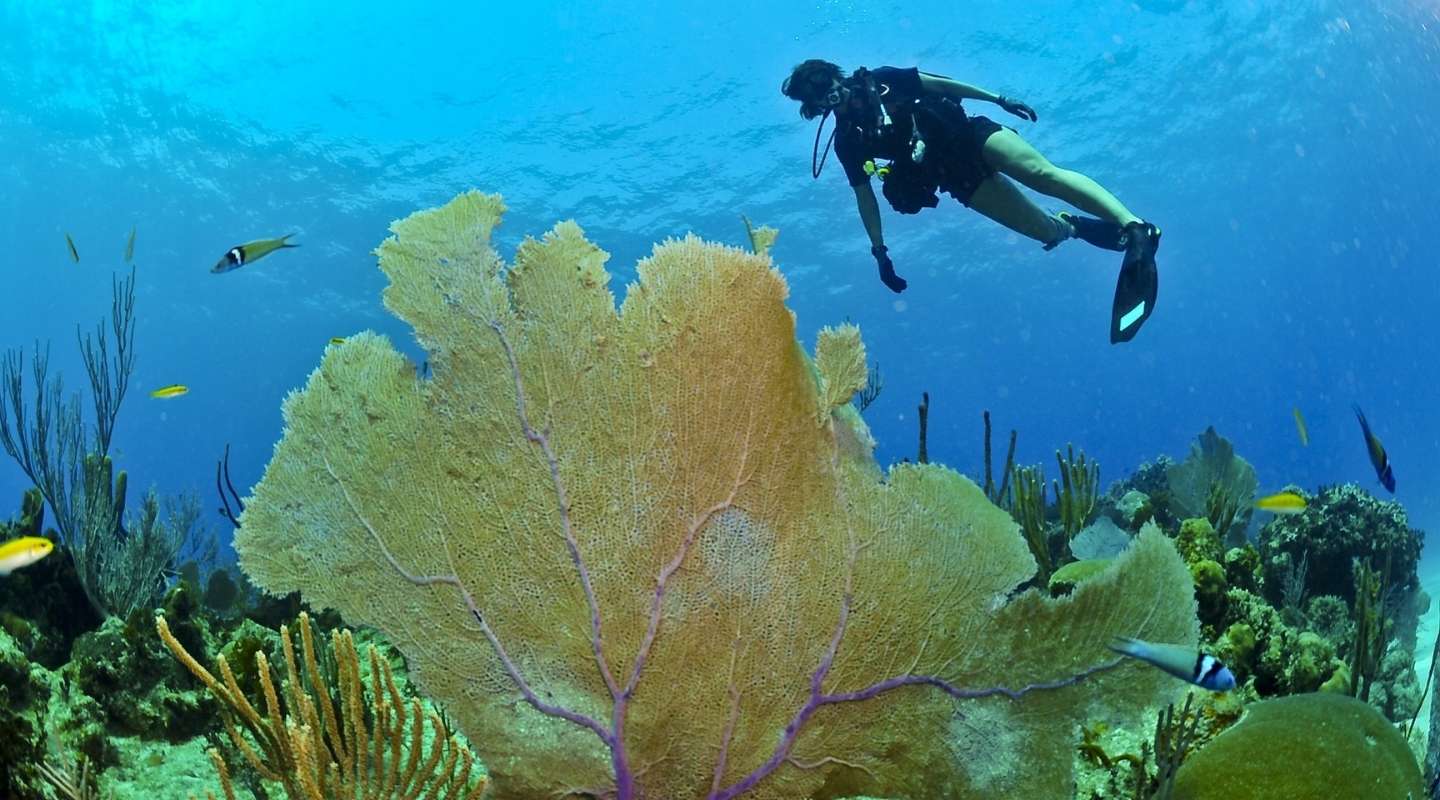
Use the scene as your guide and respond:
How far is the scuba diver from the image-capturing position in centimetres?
722

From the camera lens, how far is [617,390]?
275cm

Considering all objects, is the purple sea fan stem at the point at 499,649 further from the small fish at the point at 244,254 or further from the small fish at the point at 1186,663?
the small fish at the point at 244,254

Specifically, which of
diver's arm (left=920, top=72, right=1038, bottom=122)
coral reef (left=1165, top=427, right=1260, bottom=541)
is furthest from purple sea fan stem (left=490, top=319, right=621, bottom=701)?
coral reef (left=1165, top=427, right=1260, bottom=541)

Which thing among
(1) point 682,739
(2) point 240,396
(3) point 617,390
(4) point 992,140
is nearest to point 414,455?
(3) point 617,390

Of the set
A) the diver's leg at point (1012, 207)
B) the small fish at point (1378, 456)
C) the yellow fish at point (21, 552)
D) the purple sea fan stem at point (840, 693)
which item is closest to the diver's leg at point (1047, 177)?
the diver's leg at point (1012, 207)

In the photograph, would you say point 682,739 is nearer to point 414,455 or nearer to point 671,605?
point 671,605

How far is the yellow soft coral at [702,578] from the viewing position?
2.64 meters

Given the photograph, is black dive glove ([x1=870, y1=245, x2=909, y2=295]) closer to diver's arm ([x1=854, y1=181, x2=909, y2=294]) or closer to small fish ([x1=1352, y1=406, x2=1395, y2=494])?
diver's arm ([x1=854, y1=181, x2=909, y2=294])

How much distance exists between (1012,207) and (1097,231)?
83cm

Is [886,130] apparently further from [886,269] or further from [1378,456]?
[1378,456]

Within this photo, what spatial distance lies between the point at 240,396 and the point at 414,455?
7865 cm

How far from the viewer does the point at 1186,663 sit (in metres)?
2.53

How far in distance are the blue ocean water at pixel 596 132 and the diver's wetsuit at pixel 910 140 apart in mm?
25704

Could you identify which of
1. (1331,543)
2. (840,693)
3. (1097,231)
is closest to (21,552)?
(840,693)
